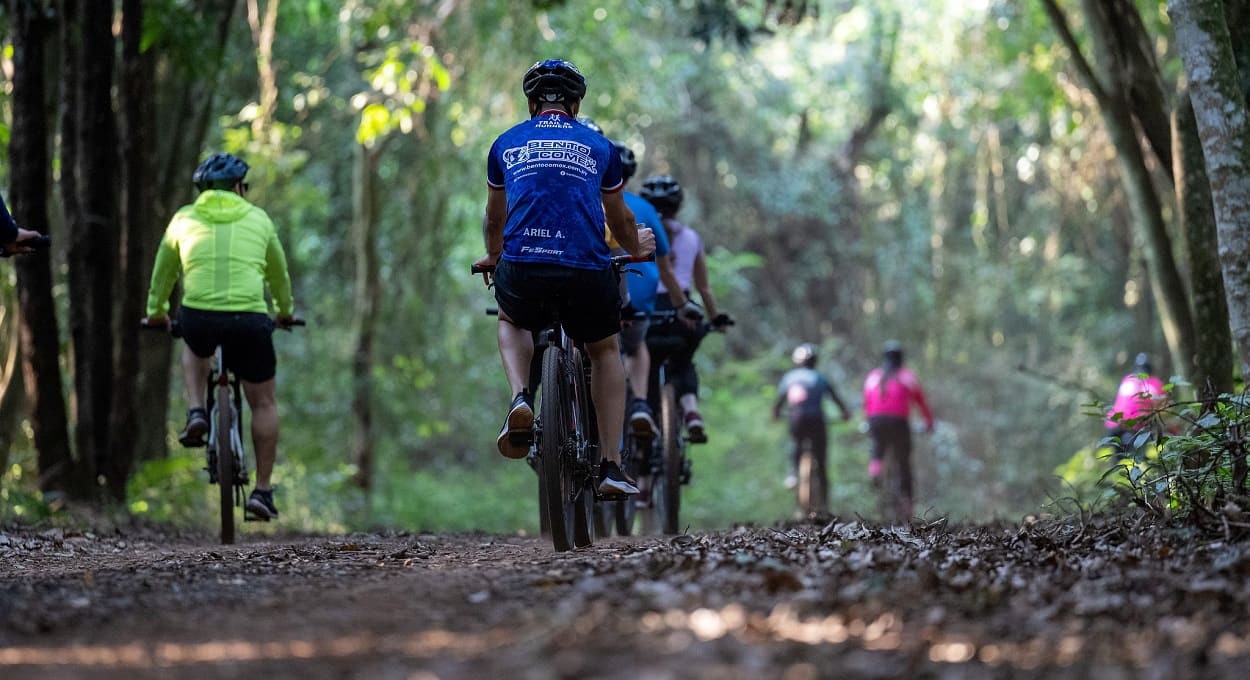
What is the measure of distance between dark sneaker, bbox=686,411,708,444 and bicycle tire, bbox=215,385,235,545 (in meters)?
3.00

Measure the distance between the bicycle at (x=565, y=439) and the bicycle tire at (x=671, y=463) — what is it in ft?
7.56

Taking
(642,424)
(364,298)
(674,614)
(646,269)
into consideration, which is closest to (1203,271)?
(646,269)

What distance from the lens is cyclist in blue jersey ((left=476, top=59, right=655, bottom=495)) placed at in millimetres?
6652

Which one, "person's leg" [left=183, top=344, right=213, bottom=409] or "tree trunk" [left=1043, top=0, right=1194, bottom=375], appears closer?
"person's leg" [left=183, top=344, right=213, bottom=409]

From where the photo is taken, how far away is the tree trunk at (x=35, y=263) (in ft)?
35.1

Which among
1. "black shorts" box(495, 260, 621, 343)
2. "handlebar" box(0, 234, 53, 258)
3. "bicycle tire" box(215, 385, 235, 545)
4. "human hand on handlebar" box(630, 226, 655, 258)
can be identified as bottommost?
"bicycle tire" box(215, 385, 235, 545)

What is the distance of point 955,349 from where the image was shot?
30641 millimetres

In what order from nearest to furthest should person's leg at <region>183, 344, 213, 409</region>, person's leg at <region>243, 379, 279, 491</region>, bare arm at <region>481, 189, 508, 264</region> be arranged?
bare arm at <region>481, 189, 508, 264</region>, person's leg at <region>183, 344, 213, 409</region>, person's leg at <region>243, 379, 279, 491</region>

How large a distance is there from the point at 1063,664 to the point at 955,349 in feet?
90.6

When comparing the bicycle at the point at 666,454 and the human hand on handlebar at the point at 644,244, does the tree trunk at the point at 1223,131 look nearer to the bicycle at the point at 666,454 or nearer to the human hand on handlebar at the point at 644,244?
the human hand on handlebar at the point at 644,244

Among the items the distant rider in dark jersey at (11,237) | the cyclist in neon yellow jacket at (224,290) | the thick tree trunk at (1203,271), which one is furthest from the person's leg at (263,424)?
the thick tree trunk at (1203,271)

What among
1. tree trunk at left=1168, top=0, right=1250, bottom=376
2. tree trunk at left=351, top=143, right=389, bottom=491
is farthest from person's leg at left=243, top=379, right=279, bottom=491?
tree trunk at left=351, top=143, right=389, bottom=491

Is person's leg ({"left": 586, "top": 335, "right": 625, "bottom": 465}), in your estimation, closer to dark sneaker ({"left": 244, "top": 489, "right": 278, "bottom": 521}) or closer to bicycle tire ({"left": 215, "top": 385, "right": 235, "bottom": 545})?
dark sneaker ({"left": 244, "top": 489, "right": 278, "bottom": 521})

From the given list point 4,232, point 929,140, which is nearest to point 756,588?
point 4,232
